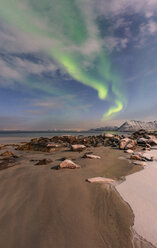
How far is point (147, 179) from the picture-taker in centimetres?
351

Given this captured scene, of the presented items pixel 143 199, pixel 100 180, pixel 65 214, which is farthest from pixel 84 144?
pixel 65 214

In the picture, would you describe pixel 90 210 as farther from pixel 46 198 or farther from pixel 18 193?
pixel 18 193

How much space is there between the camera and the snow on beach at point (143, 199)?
1.75m

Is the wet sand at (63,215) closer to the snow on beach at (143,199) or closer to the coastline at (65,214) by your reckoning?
the coastline at (65,214)

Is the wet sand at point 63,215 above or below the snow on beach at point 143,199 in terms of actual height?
above

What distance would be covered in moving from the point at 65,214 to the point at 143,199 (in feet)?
5.76

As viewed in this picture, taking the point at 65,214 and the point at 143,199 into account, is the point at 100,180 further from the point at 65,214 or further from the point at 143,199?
the point at 65,214

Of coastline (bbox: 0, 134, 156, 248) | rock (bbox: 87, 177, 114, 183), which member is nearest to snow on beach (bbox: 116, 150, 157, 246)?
coastline (bbox: 0, 134, 156, 248)

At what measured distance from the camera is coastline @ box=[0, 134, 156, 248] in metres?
1.55

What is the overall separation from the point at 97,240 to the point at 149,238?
2.52 ft

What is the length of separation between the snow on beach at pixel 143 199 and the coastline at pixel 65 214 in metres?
0.13

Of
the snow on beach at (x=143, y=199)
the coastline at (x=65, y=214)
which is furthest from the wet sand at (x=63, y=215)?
the snow on beach at (x=143, y=199)

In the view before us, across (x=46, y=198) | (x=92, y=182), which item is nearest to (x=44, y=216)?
(x=46, y=198)

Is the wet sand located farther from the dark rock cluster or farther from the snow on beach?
the dark rock cluster
